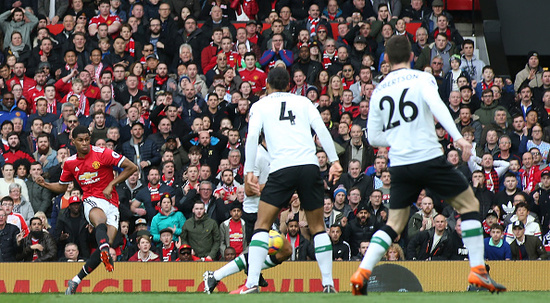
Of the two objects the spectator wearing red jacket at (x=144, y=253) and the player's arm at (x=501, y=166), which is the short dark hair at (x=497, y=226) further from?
the spectator wearing red jacket at (x=144, y=253)

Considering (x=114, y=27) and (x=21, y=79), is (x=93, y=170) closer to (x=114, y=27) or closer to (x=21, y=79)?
(x=21, y=79)

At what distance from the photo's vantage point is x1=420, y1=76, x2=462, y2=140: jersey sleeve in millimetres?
7750

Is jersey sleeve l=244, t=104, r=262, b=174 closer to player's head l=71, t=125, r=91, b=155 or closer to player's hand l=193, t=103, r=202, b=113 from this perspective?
player's head l=71, t=125, r=91, b=155

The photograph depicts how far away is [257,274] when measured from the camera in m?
9.20

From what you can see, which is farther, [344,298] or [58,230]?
[58,230]

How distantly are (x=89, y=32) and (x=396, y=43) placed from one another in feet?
44.9

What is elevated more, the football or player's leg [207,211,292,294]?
the football

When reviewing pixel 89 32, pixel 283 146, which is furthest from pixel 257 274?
pixel 89 32

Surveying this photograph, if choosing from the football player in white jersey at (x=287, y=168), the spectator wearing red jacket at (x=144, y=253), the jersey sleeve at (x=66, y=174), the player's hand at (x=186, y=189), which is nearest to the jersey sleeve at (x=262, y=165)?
the football player in white jersey at (x=287, y=168)

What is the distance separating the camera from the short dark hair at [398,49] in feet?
26.7

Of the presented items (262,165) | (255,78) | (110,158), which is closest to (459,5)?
(255,78)

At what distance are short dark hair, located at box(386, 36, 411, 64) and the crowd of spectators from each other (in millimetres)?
7139

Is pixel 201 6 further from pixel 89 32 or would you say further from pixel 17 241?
pixel 17 241

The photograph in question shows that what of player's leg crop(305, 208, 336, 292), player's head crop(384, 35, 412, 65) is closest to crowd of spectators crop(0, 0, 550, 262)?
player's leg crop(305, 208, 336, 292)
